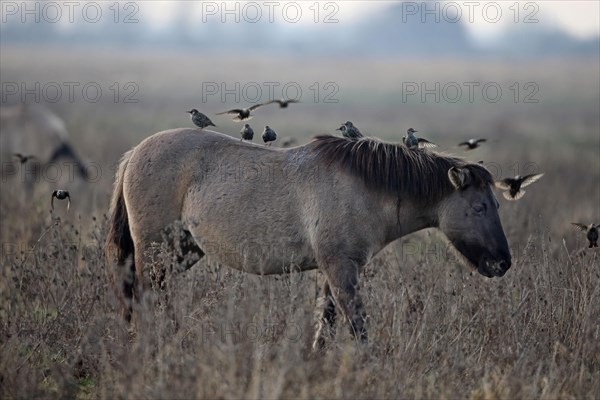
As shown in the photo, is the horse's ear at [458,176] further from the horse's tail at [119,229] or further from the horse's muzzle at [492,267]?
the horse's tail at [119,229]

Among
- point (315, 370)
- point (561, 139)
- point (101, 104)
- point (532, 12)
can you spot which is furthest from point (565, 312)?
point (101, 104)

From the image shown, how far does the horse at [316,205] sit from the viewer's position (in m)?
6.38

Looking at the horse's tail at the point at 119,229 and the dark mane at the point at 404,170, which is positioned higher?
the dark mane at the point at 404,170

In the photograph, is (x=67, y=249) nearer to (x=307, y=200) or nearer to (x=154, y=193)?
(x=154, y=193)

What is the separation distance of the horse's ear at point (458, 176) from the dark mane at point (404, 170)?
0.30 feet

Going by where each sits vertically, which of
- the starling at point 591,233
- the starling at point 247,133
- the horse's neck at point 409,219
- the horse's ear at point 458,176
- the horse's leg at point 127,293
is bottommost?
the horse's leg at point 127,293

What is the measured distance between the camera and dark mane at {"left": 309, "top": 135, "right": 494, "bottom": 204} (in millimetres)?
6457

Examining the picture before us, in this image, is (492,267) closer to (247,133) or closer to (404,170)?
(404,170)

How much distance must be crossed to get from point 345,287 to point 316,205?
696 mm

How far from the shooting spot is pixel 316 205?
6.48 m

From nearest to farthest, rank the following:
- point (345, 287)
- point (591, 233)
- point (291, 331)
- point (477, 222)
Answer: point (291, 331) < point (345, 287) < point (477, 222) < point (591, 233)

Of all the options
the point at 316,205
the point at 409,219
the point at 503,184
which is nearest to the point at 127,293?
the point at 316,205

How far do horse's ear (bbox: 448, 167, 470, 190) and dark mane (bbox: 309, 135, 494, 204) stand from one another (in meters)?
0.09

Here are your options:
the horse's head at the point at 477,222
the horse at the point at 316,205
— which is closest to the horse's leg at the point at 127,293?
the horse at the point at 316,205
